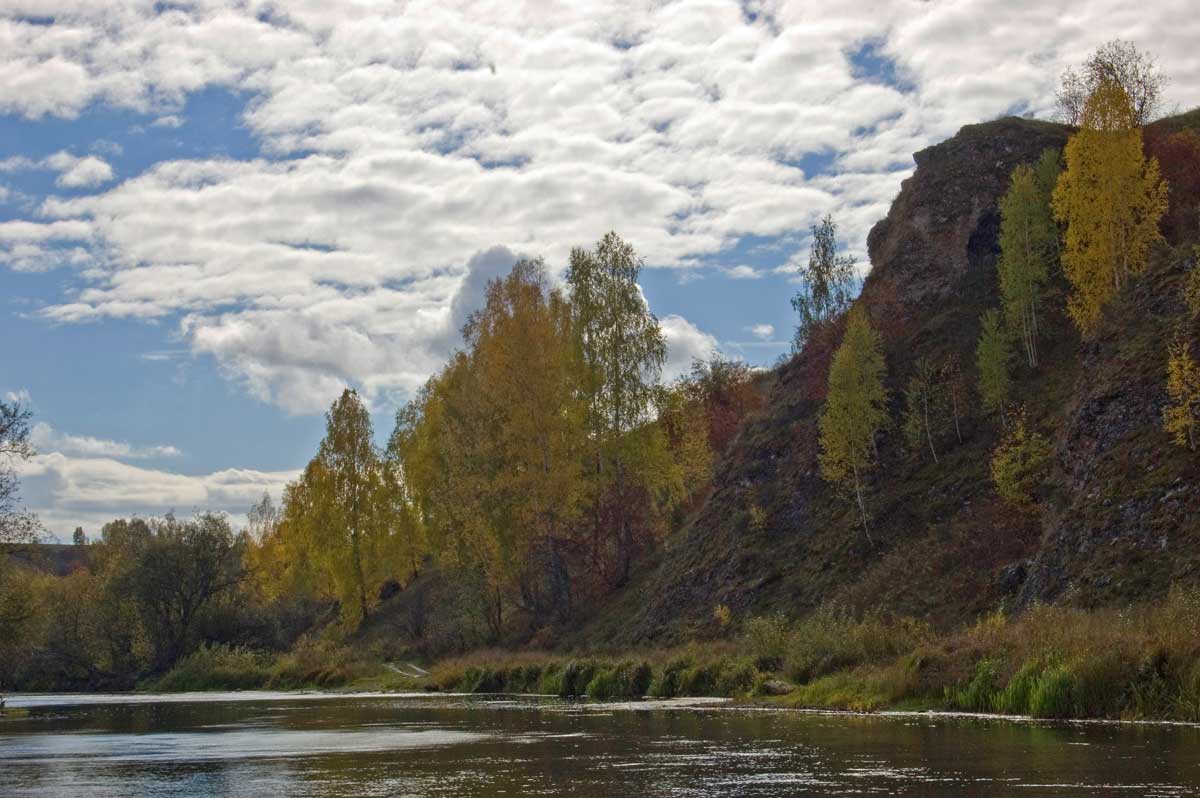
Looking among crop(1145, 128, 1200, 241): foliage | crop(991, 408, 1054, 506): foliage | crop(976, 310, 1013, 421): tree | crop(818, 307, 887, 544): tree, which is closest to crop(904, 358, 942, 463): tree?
crop(818, 307, 887, 544): tree

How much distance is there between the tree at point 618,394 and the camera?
7288 centimetres

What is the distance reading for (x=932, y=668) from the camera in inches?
1188

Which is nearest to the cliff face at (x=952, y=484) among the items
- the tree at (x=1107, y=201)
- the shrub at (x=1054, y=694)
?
the tree at (x=1107, y=201)

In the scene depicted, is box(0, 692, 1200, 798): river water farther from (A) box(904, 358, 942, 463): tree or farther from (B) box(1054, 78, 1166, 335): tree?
(B) box(1054, 78, 1166, 335): tree

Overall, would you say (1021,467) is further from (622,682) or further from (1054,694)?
(1054,694)

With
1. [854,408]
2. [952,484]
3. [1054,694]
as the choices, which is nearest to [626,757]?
[1054,694]

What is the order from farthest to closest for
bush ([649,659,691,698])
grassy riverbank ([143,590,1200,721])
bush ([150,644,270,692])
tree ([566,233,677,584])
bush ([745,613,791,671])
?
1. bush ([150,644,270,692])
2. tree ([566,233,677,584])
3. bush ([649,659,691,698])
4. bush ([745,613,791,671])
5. grassy riverbank ([143,590,1200,721])

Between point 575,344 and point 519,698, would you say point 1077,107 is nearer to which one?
point 575,344

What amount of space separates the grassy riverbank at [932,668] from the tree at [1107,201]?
66.6 feet

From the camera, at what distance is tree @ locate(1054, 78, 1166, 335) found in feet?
174

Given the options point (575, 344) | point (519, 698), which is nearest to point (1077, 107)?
Answer: point (575, 344)

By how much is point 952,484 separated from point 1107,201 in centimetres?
1485

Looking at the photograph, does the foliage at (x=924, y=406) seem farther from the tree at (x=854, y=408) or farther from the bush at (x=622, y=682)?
the bush at (x=622, y=682)

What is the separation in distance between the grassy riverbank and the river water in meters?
1.45
